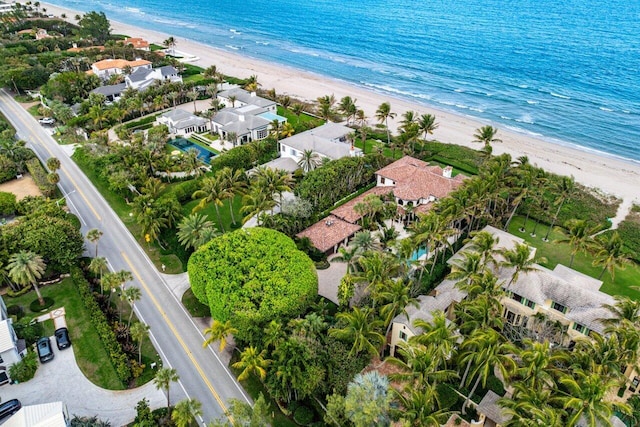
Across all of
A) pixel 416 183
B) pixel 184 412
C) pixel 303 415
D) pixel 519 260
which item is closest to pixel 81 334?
pixel 184 412

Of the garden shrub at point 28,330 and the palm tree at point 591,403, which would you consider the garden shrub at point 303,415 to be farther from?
the garden shrub at point 28,330

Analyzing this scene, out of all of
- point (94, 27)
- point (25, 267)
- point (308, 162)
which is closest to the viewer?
point (25, 267)

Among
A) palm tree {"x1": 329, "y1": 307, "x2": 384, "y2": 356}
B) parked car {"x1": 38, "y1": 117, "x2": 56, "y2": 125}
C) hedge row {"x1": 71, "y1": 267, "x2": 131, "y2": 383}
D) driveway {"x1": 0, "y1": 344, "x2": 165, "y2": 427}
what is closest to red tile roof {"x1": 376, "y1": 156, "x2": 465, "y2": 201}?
palm tree {"x1": 329, "y1": 307, "x2": 384, "y2": 356}

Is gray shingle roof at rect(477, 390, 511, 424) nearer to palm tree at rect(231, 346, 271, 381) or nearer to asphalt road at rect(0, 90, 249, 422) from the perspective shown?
palm tree at rect(231, 346, 271, 381)

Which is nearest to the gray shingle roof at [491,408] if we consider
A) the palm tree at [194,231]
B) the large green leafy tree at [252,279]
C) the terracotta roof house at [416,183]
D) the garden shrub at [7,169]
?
the large green leafy tree at [252,279]

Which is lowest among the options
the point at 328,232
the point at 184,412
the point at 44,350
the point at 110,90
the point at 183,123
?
the point at 44,350

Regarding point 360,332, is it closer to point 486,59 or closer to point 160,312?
point 160,312

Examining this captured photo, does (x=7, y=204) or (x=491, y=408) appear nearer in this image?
(x=491, y=408)
